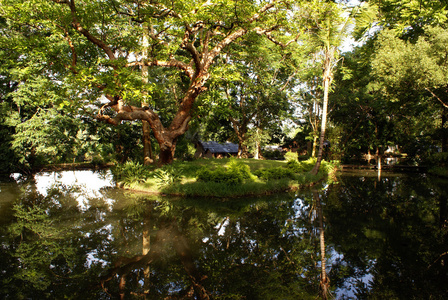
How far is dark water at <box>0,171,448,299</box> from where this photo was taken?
14.3ft

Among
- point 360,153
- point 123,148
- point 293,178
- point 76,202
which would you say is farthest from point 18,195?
point 360,153

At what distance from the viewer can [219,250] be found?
589 cm

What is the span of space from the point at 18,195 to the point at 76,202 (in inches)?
146

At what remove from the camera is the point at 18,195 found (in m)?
12.1

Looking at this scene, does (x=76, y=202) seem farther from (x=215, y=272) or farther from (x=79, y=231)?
(x=215, y=272)

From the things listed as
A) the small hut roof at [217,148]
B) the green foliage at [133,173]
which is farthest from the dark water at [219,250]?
the small hut roof at [217,148]

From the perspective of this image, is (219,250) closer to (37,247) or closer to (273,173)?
(37,247)

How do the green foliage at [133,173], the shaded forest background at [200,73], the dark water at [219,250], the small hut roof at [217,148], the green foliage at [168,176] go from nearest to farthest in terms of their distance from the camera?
the dark water at [219,250]
the shaded forest background at [200,73]
the green foliage at [168,176]
the green foliage at [133,173]
the small hut roof at [217,148]

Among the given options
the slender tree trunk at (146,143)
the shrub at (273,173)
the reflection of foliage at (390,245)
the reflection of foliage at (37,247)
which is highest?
the slender tree trunk at (146,143)

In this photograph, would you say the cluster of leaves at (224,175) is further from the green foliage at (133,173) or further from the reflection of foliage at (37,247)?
the reflection of foliage at (37,247)

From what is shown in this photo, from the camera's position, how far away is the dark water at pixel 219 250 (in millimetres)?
4344

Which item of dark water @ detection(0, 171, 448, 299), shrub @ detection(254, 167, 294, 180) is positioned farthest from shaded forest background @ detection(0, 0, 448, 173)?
dark water @ detection(0, 171, 448, 299)

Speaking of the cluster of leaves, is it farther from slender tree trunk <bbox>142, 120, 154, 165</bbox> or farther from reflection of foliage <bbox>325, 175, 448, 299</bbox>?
slender tree trunk <bbox>142, 120, 154, 165</bbox>

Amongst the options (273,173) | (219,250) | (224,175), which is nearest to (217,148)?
(273,173)
